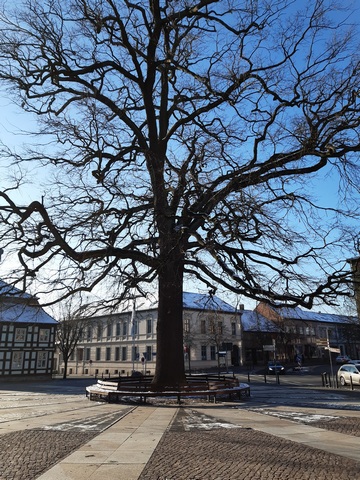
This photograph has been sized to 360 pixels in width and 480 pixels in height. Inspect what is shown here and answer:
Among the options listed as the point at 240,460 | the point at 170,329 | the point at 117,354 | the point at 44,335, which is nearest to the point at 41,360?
the point at 44,335

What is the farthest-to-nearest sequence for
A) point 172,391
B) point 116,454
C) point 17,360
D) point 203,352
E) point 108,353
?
point 108,353
point 203,352
point 17,360
point 172,391
point 116,454

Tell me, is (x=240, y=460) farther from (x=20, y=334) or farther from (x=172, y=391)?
(x=20, y=334)

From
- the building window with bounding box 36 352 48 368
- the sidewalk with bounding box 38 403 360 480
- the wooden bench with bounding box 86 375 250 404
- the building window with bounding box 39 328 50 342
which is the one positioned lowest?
the sidewalk with bounding box 38 403 360 480

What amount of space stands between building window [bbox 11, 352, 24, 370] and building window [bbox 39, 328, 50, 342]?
2.73m

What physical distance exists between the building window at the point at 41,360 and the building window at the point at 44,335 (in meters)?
1.49

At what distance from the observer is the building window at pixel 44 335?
43569mm

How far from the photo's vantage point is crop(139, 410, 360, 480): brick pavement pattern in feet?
16.4

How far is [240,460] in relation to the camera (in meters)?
5.70

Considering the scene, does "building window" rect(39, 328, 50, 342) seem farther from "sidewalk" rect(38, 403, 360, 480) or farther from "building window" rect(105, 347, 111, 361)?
"sidewalk" rect(38, 403, 360, 480)

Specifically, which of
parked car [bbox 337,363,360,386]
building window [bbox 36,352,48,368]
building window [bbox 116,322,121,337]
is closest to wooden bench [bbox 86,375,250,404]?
parked car [bbox 337,363,360,386]

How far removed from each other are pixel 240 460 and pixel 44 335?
138ft

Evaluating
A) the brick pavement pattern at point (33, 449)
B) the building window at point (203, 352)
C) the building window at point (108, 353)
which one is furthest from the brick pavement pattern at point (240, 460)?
the building window at point (108, 353)

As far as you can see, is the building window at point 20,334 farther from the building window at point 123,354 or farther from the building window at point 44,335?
the building window at point 123,354

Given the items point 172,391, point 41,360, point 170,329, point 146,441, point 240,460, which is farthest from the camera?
point 41,360
